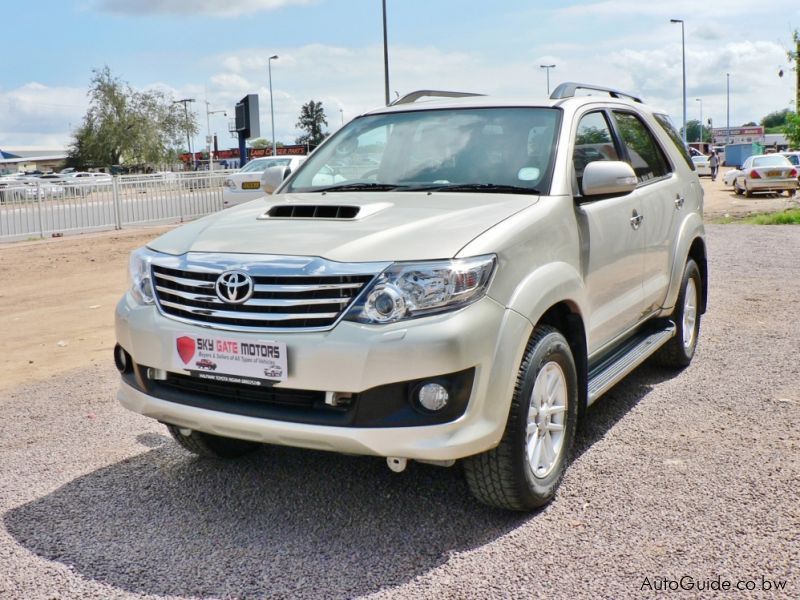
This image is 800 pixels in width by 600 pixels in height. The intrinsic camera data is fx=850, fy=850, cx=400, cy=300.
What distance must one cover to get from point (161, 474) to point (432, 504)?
1.43m

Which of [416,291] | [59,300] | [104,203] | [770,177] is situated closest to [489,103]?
[416,291]

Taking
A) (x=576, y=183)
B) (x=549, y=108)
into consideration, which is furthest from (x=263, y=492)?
(x=549, y=108)

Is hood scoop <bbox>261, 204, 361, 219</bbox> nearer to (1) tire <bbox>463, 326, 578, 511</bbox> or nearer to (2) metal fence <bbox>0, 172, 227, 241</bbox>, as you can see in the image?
(1) tire <bbox>463, 326, 578, 511</bbox>

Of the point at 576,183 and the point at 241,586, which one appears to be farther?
the point at 576,183

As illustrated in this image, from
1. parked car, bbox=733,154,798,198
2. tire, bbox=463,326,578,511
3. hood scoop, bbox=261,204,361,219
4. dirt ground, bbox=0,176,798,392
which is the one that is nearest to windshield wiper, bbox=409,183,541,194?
hood scoop, bbox=261,204,361,219

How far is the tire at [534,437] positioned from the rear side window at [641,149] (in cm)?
194

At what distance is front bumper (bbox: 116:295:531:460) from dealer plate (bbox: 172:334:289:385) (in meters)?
0.04

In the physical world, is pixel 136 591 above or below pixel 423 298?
below

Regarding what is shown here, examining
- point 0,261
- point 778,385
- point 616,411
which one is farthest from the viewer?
point 0,261

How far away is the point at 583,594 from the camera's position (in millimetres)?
2990

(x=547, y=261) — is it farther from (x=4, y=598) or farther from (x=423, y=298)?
(x=4, y=598)

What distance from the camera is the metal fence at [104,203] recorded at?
60.7 feet

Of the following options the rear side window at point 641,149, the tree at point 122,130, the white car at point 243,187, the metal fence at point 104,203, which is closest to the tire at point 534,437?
the rear side window at point 641,149

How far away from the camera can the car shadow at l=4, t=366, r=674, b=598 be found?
3.19 metres
